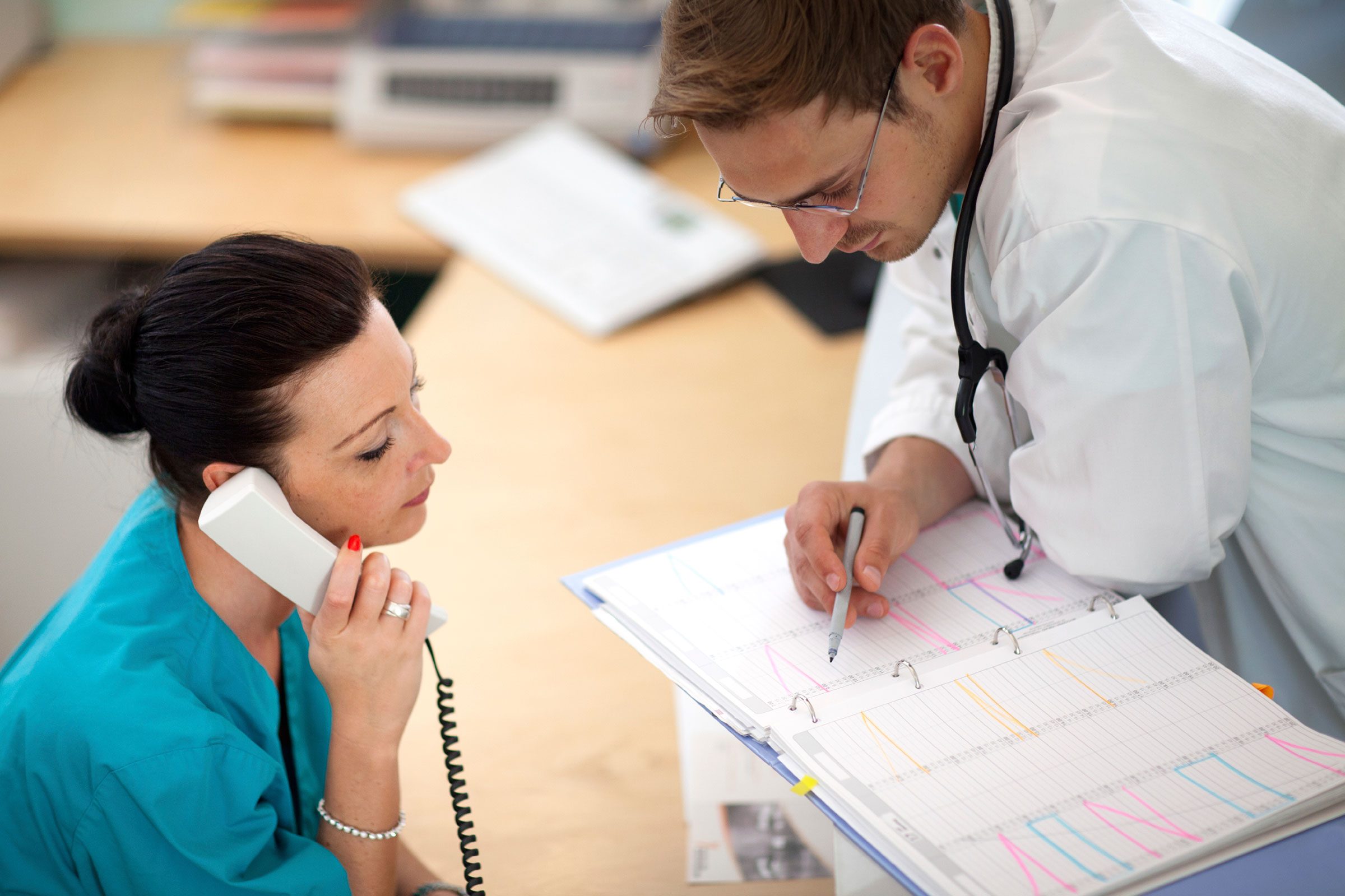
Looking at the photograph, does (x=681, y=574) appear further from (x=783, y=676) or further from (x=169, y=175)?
(x=169, y=175)

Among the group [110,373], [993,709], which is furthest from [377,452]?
[993,709]

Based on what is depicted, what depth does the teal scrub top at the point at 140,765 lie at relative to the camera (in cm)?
90

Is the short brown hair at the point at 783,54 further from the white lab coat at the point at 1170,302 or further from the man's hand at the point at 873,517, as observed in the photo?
the man's hand at the point at 873,517

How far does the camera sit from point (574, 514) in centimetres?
156

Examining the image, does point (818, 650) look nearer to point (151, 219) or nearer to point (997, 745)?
point (997, 745)

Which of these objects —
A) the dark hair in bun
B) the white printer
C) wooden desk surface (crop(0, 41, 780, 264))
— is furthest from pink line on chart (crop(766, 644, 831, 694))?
the white printer

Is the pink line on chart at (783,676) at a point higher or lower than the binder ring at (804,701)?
lower

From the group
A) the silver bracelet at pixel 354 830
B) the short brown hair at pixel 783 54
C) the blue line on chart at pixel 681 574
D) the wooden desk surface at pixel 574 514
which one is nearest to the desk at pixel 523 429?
the wooden desk surface at pixel 574 514

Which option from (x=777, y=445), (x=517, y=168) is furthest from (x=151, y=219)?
(x=777, y=445)

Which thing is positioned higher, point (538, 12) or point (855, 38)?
point (855, 38)

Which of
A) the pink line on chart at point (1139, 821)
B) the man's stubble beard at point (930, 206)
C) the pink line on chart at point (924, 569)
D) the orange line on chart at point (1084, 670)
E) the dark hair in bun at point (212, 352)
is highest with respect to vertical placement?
the man's stubble beard at point (930, 206)

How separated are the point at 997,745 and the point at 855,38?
59 centimetres

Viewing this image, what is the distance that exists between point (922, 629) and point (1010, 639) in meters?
0.08

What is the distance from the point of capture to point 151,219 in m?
2.17
